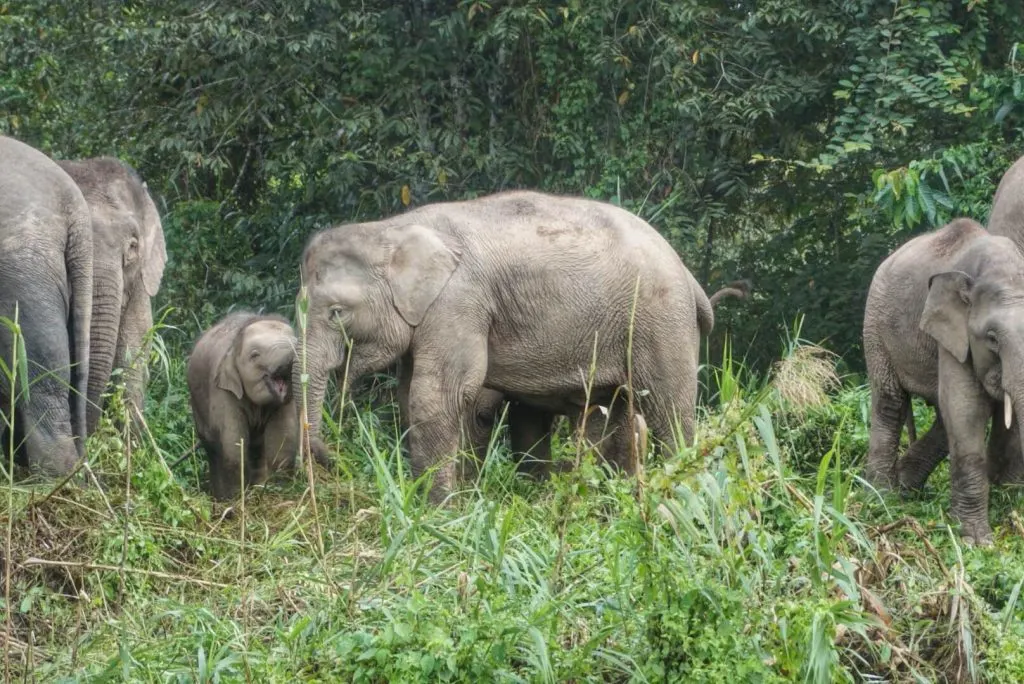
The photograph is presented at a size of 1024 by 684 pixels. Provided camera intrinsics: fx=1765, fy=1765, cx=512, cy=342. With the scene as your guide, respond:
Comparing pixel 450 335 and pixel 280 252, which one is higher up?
pixel 450 335

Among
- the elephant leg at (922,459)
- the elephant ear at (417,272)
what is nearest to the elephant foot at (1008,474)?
the elephant leg at (922,459)

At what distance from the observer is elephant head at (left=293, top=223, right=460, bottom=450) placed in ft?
24.3

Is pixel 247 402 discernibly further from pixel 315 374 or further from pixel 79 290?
pixel 79 290

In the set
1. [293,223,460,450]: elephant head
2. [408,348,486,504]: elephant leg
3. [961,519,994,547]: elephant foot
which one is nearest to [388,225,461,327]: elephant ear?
[293,223,460,450]: elephant head

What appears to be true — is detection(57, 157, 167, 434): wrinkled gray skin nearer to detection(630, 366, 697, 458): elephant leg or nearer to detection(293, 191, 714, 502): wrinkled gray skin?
detection(293, 191, 714, 502): wrinkled gray skin

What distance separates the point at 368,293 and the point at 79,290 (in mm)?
1207

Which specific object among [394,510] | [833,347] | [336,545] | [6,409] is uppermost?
[394,510]

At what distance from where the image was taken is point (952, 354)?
7125 mm

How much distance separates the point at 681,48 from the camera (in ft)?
31.6

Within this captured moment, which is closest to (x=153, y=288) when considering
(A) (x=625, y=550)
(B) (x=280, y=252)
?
(B) (x=280, y=252)

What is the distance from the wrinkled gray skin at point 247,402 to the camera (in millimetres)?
7840

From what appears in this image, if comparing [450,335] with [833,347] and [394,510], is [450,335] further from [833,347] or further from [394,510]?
[833,347]

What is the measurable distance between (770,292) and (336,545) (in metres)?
5.46

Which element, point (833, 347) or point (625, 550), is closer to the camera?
point (625, 550)
